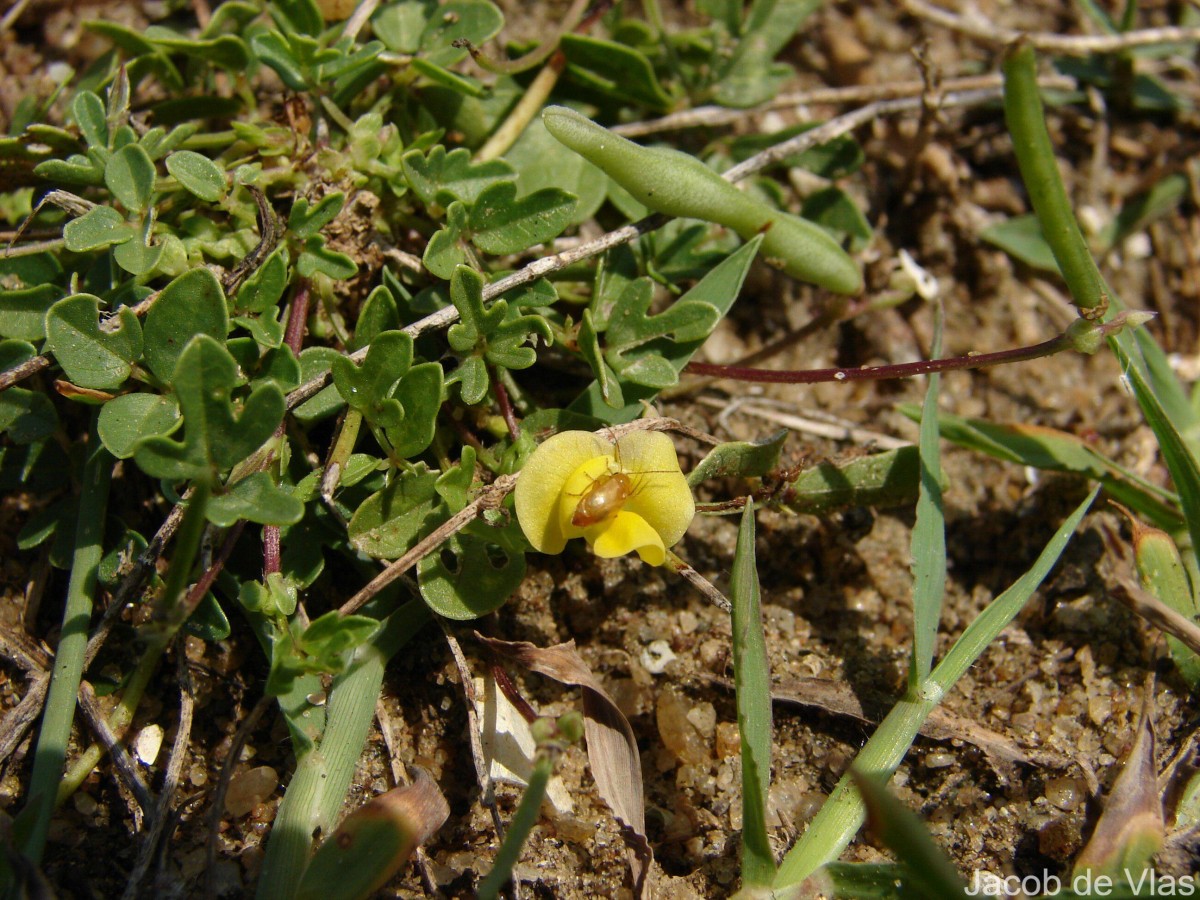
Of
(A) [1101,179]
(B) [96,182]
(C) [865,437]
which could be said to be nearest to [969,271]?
(A) [1101,179]

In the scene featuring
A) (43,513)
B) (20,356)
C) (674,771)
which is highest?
(20,356)

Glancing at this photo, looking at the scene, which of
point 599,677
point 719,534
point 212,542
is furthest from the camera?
point 719,534

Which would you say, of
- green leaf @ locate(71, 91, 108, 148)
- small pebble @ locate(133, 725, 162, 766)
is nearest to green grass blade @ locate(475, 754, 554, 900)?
small pebble @ locate(133, 725, 162, 766)

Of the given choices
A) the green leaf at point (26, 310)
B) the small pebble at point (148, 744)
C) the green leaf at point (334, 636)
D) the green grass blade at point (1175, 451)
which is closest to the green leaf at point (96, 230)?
the green leaf at point (26, 310)

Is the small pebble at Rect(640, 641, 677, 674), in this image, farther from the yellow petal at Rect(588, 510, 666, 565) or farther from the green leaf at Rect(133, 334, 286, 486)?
the green leaf at Rect(133, 334, 286, 486)

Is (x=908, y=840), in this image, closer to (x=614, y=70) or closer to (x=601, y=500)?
(x=601, y=500)

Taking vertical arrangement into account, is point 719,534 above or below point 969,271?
below

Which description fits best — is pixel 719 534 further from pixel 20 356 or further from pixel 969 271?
pixel 20 356
